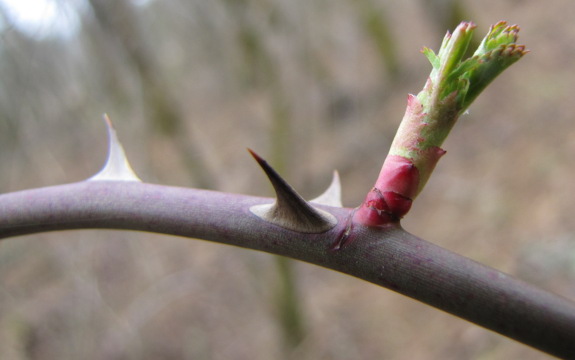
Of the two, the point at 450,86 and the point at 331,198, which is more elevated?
the point at 450,86

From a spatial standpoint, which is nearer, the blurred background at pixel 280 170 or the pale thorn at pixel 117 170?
the pale thorn at pixel 117 170

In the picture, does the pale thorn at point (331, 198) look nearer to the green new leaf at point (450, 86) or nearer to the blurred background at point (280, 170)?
the green new leaf at point (450, 86)

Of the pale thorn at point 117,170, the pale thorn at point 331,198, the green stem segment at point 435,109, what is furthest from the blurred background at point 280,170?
the green stem segment at point 435,109

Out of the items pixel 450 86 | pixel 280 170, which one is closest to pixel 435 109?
pixel 450 86

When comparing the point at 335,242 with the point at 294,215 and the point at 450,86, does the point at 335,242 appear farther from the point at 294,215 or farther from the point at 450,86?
the point at 450,86

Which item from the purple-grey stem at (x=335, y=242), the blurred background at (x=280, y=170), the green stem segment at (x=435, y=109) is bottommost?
the blurred background at (x=280, y=170)

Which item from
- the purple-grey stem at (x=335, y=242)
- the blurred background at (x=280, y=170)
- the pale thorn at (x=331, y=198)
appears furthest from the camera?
the blurred background at (x=280, y=170)

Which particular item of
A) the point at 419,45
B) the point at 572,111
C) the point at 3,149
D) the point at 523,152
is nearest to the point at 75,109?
the point at 3,149
